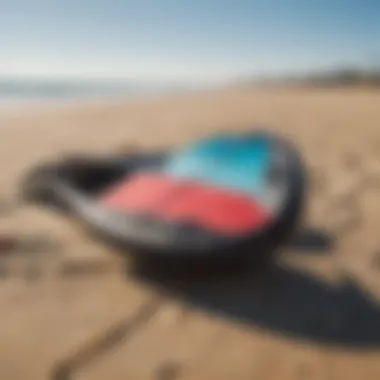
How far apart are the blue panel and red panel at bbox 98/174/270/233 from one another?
92mm

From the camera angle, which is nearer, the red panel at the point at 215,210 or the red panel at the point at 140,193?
the red panel at the point at 215,210

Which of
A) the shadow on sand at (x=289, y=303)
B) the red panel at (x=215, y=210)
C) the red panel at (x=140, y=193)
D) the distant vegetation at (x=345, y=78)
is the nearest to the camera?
the shadow on sand at (x=289, y=303)

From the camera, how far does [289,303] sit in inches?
96.7

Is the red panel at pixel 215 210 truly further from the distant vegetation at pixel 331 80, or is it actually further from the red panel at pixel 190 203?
the distant vegetation at pixel 331 80

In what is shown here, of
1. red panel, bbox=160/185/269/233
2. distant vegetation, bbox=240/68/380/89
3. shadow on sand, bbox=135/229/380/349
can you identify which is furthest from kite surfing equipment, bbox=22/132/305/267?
distant vegetation, bbox=240/68/380/89

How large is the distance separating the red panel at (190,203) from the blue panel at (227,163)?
0.09m

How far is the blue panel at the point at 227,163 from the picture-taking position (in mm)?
3086

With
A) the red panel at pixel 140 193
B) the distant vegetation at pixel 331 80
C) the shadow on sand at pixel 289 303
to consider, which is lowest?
the distant vegetation at pixel 331 80

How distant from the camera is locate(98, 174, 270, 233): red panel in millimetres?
2650

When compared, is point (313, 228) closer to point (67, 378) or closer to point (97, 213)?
point (97, 213)

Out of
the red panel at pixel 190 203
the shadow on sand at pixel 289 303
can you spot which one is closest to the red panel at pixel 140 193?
the red panel at pixel 190 203

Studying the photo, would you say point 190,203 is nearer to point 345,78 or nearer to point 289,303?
point 289,303

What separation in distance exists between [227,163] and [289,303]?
40.9 inches

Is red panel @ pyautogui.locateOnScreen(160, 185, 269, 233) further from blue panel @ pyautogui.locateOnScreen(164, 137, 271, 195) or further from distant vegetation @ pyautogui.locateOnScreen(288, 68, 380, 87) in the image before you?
distant vegetation @ pyautogui.locateOnScreen(288, 68, 380, 87)
